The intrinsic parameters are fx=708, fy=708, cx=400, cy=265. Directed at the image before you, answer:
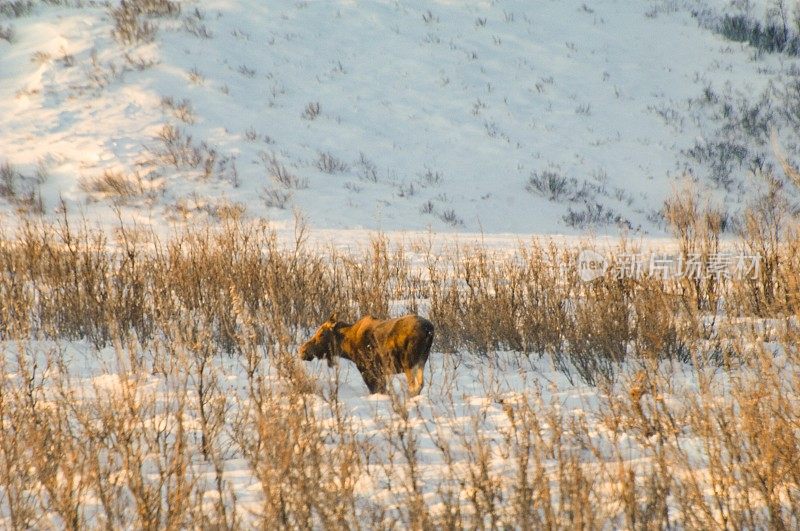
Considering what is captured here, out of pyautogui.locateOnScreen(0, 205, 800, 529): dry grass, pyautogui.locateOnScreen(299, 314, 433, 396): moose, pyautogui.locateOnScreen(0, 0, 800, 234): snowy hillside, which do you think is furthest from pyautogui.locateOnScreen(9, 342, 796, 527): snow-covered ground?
pyautogui.locateOnScreen(0, 0, 800, 234): snowy hillside

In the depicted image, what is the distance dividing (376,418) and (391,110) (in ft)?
50.0

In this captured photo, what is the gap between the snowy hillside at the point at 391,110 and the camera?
1416 centimetres

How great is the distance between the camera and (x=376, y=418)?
11.4 ft

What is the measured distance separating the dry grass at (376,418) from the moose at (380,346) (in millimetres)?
193

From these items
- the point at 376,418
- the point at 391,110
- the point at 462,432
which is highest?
the point at 391,110

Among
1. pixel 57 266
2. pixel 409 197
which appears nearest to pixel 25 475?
pixel 57 266

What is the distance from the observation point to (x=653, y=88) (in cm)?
1962

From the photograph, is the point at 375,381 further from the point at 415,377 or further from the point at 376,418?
the point at 376,418

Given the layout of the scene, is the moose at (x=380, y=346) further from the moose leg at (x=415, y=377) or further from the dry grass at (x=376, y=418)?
the dry grass at (x=376, y=418)

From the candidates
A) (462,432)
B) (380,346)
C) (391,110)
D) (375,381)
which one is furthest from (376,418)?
(391,110)

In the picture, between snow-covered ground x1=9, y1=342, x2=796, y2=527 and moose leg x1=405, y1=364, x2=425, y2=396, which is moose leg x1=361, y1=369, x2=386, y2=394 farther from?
moose leg x1=405, y1=364, x2=425, y2=396

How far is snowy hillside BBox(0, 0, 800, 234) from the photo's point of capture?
14156mm

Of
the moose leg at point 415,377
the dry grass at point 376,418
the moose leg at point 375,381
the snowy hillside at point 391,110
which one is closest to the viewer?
the dry grass at point 376,418

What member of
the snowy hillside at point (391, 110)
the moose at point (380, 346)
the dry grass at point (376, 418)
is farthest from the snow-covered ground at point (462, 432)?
the snowy hillside at point (391, 110)
